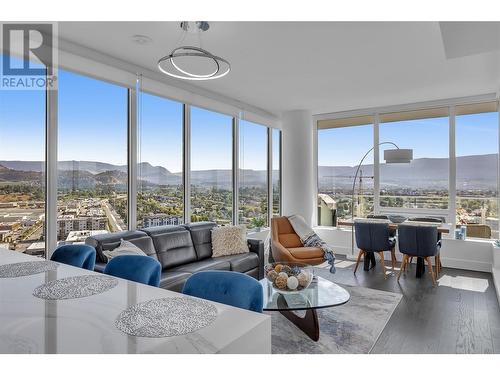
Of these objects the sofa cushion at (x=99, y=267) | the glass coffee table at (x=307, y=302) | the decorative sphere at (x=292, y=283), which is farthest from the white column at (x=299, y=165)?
the sofa cushion at (x=99, y=267)

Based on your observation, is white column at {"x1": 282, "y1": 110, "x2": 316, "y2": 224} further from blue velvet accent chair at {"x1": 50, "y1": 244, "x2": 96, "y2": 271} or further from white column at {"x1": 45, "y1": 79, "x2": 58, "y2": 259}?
blue velvet accent chair at {"x1": 50, "y1": 244, "x2": 96, "y2": 271}

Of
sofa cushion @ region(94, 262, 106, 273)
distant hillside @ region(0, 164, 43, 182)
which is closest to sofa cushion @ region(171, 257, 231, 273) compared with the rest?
sofa cushion @ region(94, 262, 106, 273)

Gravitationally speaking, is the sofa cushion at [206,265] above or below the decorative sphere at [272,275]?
below

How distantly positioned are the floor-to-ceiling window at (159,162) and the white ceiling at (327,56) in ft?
1.93

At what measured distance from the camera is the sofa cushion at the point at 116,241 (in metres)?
3.33

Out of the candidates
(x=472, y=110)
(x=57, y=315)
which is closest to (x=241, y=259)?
(x=57, y=315)

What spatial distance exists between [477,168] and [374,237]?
2.27 meters

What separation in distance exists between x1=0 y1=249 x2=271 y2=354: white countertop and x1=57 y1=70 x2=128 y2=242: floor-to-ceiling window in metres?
2.33

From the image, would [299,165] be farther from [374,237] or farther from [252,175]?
[374,237]

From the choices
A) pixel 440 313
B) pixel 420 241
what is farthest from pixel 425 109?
pixel 440 313

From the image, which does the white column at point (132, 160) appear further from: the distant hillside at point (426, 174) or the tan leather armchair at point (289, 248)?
the distant hillside at point (426, 174)

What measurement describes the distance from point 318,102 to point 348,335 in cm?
422

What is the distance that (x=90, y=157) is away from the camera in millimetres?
3844
